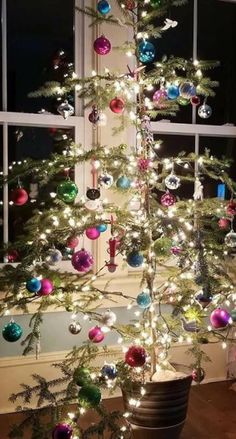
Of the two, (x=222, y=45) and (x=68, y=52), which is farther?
(x=222, y=45)

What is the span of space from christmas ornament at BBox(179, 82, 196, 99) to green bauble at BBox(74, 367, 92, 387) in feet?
4.13

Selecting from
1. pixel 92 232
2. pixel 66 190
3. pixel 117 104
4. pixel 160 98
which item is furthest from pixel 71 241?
pixel 160 98

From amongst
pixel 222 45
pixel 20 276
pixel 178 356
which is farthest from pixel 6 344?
pixel 222 45

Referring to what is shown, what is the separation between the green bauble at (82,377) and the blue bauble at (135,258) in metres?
0.49

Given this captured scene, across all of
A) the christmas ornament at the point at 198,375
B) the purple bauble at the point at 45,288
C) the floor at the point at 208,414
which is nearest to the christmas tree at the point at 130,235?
the purple bauble at the point at 45,288

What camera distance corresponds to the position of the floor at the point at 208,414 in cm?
247

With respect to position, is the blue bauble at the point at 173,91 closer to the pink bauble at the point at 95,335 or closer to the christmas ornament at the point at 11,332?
the pink bauble at the point at 95,335

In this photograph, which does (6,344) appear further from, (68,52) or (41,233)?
(68,52)

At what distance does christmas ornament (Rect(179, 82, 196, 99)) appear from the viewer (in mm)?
2100

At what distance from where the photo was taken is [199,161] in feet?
7.29

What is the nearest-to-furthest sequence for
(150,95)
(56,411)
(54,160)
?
(56,411)
(54,160)
(150,95)

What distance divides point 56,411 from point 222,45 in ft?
8.25

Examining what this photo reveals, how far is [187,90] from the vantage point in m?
2.10

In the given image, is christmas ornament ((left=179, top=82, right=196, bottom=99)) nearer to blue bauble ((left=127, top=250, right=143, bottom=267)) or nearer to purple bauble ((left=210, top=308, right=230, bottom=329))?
blue bauble ((left=127, top=250, right=143, bottom=267))
